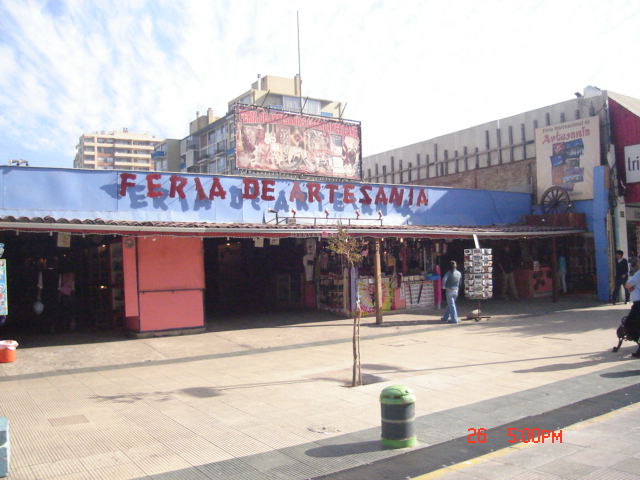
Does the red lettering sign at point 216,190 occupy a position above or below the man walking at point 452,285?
above

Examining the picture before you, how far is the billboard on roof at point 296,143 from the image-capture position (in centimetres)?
2001

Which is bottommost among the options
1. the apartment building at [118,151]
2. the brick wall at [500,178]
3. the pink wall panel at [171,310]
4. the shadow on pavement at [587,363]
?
the shadow on pavement at [587,363]

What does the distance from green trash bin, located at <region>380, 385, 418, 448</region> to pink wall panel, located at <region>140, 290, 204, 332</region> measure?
9.60 metres

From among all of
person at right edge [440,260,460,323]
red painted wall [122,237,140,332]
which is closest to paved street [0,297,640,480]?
red painted wall [122,237,140,332]

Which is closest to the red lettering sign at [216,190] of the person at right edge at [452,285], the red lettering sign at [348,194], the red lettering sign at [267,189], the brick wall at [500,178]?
the red lettering sign at [267,189]

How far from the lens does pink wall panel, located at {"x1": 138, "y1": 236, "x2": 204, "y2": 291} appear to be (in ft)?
45.6

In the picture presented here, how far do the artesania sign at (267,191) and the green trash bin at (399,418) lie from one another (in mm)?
11382

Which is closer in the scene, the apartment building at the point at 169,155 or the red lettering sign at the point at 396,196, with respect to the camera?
the red lettering sign at the point at 396,196

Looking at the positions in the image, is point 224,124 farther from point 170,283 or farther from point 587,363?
point 587,363

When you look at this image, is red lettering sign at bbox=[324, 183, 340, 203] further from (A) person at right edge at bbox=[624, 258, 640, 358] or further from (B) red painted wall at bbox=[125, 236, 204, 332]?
(A) person at right edge at bbox=[624, 258, 640, 358]

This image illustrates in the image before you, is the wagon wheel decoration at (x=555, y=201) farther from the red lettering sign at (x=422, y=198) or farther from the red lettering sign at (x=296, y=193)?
the red lettering sign at (x=296, y=193)

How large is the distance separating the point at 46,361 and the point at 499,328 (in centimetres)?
1123

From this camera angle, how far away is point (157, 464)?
5496mm
